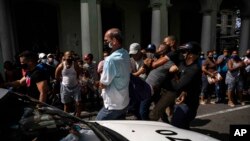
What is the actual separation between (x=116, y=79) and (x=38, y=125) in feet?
3.64

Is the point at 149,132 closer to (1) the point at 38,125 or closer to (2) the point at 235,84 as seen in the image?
(1) the point at 38,125

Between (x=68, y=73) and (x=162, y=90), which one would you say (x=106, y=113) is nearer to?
(x=162, y=90)

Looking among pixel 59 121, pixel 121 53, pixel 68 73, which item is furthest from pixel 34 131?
pixel 68 73

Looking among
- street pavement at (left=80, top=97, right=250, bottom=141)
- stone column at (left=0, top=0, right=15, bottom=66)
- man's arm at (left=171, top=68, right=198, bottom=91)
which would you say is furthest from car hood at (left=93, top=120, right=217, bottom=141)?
stone column at (left=0, top=0, right=15, bottom=66)

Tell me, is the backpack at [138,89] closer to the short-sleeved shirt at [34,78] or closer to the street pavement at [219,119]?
the short-sleeved shirt at [34,78]

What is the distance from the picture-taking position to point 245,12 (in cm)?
1380

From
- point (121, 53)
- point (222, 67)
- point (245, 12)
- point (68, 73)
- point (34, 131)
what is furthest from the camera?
point (245, 12)

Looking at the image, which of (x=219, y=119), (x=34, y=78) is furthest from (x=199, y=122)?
(x=34, y=78)

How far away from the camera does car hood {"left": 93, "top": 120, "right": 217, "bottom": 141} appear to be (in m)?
2.02

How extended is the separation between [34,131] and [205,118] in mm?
4168

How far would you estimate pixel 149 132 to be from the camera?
2.14m

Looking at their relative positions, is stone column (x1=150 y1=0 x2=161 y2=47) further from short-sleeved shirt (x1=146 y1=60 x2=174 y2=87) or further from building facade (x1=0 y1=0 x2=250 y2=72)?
short-sleeved shirt (x1=146 y1=60 x2=174 y2=87)

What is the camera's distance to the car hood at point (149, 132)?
2.02 m

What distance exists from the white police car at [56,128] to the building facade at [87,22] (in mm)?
6140
